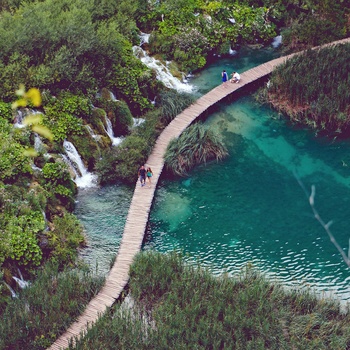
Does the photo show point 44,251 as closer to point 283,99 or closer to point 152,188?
point 152,188

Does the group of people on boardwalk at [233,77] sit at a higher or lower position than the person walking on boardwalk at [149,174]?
higher

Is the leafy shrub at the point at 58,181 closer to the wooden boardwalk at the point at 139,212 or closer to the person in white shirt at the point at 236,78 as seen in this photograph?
the wooden boardwalk at the point at 139,212

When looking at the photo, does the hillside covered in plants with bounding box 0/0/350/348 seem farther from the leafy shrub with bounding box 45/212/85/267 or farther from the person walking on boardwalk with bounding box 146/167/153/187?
the person walking on boardwalk with bounding box 146/167/153/187

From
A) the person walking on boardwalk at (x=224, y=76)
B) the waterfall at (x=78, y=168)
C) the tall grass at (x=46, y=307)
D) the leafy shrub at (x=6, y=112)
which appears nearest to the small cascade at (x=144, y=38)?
the person walking on boardwalk at (x=224, y=76)

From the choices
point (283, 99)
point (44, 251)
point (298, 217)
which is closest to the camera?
point (44, 251)

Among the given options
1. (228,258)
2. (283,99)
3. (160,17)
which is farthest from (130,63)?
(228,258)

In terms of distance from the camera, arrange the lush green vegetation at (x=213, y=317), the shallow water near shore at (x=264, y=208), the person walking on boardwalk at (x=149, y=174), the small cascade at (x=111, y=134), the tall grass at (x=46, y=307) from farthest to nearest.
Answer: the small cascade at (x=111, y=134) → the person walking on boardwalk at (x=149, y=174) → the shallow water near shore at (x=264, y=208) → the tall grass at (x=46, y=307) → the lush green vegetation at (x=213, y=317)
